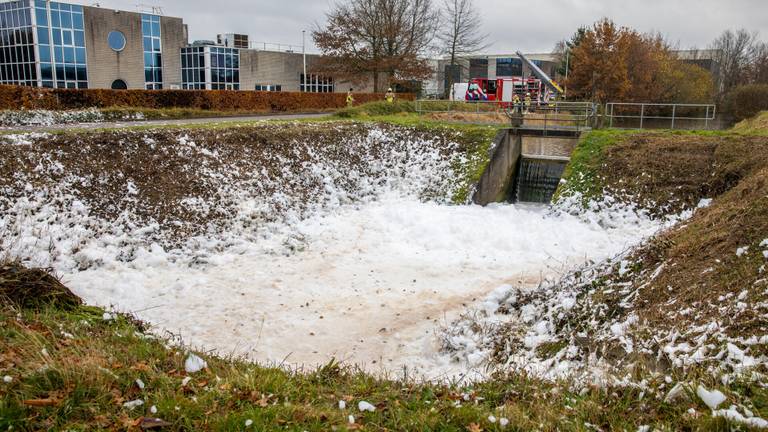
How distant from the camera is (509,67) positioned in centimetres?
7181

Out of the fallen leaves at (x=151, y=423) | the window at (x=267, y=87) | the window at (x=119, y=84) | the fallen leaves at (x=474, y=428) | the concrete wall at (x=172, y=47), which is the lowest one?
the fallen leaves at (x=474, y=428)

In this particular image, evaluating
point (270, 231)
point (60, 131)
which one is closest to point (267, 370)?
point (270, 231)

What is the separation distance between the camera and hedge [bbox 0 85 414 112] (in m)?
22.3

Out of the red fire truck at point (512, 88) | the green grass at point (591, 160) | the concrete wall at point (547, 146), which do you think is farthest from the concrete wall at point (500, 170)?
the red fire truck at point (512, 88)

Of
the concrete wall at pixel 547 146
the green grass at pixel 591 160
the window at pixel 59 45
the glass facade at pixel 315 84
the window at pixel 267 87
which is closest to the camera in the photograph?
the green grass at pixel 591 160

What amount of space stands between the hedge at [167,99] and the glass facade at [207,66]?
13.5m

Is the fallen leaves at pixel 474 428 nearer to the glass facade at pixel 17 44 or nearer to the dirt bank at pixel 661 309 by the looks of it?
the dirt bank at pixel 661 309

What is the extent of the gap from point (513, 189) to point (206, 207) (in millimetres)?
10656

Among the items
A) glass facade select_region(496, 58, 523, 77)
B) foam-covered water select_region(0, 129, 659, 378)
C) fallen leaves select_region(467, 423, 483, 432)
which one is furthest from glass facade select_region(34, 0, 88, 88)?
glass facade select_region(496, 58, 523, 77)

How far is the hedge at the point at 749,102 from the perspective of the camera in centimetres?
3241

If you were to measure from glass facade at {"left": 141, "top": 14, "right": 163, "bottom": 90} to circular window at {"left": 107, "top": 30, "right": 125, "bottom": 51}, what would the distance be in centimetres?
178

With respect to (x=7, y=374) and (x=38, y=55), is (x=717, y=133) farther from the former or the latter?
(x=38, y=55)

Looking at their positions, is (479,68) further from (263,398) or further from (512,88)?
(263,398)

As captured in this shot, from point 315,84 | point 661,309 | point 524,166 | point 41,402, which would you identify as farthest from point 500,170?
point 315,84
